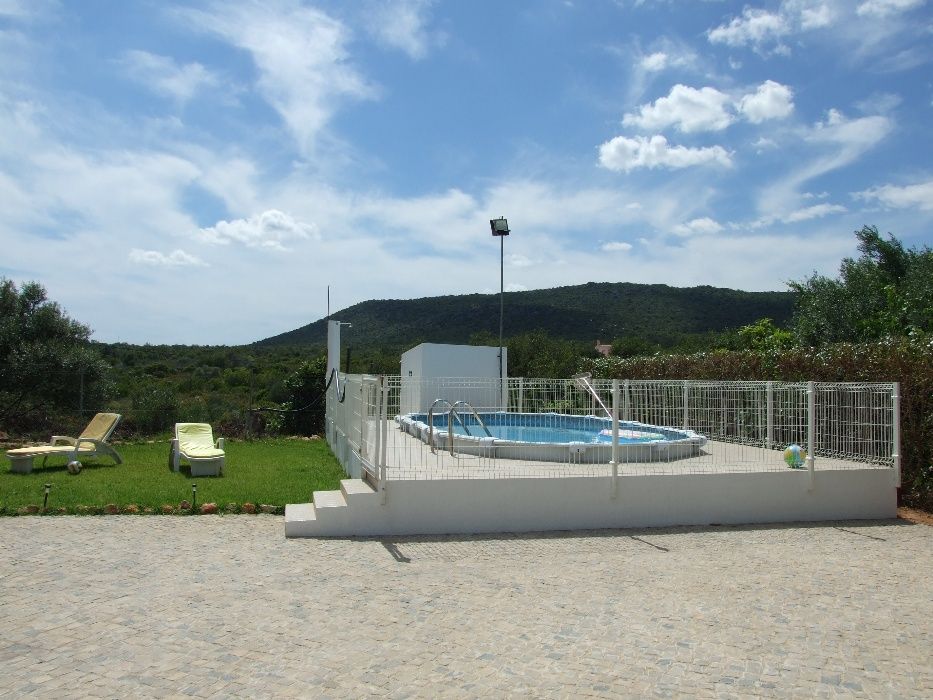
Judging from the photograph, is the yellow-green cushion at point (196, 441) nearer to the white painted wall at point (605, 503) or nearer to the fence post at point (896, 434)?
the white painted wall at point (605, 503)

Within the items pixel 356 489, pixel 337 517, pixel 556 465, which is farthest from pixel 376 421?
pixel 556 465

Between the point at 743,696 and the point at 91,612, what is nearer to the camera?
the point at 743,696

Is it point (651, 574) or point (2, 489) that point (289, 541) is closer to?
point (651, 574)

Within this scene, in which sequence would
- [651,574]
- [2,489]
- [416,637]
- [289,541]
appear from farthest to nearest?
[2,489]
[289,541]
[651,574]
[416,637]

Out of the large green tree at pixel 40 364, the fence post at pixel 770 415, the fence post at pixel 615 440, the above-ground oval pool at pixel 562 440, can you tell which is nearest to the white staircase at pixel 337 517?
the above-ground oval pool at pixel 562 440

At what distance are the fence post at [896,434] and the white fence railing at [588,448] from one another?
0.02 meters

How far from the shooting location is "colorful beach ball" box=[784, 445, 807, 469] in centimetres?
898

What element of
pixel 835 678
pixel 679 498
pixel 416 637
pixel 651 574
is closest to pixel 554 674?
pixel 416 637

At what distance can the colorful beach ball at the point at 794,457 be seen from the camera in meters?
8.98

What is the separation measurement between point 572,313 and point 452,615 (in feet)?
151

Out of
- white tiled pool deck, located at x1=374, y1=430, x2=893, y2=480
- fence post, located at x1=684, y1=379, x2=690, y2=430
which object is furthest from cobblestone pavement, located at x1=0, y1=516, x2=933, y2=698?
fence post, located at x1=684, y1=379, x2=690, y2=430

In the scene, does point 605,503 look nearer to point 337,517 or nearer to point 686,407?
point 337,517

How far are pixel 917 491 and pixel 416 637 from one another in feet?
27.1

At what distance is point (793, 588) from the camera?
5836mm
